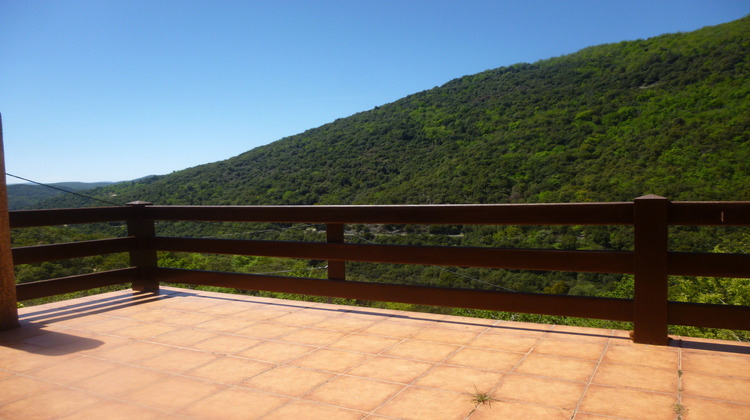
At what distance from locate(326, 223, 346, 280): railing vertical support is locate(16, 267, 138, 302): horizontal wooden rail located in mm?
2109

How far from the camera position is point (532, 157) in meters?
28.0

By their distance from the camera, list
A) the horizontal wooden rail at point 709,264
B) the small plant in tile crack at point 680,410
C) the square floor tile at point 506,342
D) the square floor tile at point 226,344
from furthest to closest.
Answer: the square floor tile at point 226,344 → the square floor tile at point 506,342 → the horizontal wooden rail at point 709,264 → the small plant in tile crack at point 680,410

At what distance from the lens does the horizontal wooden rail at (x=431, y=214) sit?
3020mm

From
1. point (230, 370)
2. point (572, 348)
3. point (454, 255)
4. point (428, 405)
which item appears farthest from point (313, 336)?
point (572, 348)

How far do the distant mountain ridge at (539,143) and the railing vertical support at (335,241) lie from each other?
1934cm

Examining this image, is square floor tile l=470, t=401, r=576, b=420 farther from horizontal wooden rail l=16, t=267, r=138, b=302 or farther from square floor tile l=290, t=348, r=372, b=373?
horizontal wooden rail l=16, t=267, r=138, b=302

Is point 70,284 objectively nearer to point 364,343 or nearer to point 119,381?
point 119,381

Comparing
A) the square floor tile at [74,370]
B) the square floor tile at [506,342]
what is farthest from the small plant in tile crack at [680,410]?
the square floor tile at [74,370]

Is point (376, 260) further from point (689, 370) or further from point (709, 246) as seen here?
point (709, 246)

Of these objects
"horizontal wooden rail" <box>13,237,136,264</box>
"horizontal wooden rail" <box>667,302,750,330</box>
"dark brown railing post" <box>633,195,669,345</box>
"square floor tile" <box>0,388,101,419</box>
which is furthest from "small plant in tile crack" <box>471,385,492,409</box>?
"horizontal wooden rail" <box>13,237,136,264</box>

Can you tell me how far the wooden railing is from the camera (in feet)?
9.25

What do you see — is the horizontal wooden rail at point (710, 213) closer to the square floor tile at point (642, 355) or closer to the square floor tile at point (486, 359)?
the square floor tile at point (642, 355)

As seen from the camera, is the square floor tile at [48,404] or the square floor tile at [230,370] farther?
the square floor tile at [230,370]

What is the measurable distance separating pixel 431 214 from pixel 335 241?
0.90 m
